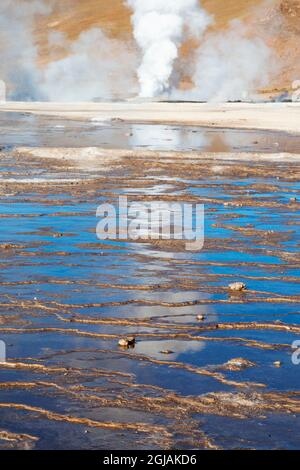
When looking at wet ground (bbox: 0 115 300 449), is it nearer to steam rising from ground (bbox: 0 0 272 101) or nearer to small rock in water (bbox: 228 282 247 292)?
small rock in water (bbox: 228 282 247 292)

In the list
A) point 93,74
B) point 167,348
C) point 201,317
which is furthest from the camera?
point 93,74

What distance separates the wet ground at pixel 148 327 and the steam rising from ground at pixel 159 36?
56654mm

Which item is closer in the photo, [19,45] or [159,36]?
[159,36]

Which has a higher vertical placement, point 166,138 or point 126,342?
point 166,138

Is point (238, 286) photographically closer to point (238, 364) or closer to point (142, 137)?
point (238, 364)

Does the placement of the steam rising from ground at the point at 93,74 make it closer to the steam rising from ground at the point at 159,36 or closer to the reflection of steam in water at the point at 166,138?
the steam rising from ground at the point at 159,36

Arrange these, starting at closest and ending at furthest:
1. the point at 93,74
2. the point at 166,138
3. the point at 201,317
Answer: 1. the point at 201,317
2. the point at 166,138
3. the point at 93,74

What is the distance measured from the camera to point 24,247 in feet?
38.8

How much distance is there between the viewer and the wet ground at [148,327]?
6.23 metres

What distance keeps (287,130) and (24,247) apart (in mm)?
26142

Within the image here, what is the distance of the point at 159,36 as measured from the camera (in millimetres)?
74312

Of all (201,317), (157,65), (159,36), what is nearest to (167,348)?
(201,317)

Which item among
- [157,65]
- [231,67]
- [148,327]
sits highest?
[231,67]

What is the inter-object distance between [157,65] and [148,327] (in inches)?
2689
